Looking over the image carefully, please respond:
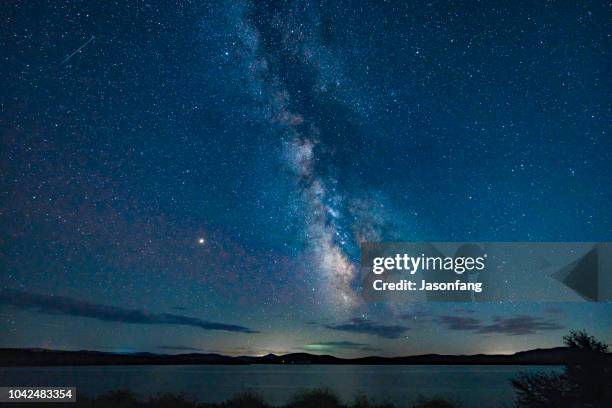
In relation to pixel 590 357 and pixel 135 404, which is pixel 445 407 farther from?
pixel 135 404

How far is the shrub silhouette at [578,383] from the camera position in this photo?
12852 mm

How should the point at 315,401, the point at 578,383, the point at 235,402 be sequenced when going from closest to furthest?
the point at 578,383
the point at 315,401
the point at 235,402

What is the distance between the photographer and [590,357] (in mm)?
13047

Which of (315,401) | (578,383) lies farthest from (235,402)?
(578,383)

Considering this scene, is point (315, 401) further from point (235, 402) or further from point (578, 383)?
point (578, 383)

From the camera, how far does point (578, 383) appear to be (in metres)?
13.1

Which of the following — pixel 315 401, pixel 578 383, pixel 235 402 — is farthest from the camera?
pixel 235 402

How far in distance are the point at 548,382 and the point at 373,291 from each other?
9342 mm

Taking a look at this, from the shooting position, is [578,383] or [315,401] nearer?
[578,383]

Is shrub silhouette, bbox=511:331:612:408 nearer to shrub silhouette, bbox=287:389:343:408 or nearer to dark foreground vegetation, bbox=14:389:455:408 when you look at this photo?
dark foreground vegetation, bbox=14:389:455:408

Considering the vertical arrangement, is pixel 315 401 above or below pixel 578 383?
below

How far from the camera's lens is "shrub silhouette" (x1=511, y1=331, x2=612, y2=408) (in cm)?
1285

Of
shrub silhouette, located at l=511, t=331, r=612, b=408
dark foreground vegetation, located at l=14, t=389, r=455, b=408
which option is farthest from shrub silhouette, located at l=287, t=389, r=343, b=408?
shrub silhouette, located at l=511, t=331, r=612, b=408

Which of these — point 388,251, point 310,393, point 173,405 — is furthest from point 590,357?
point 173,405
